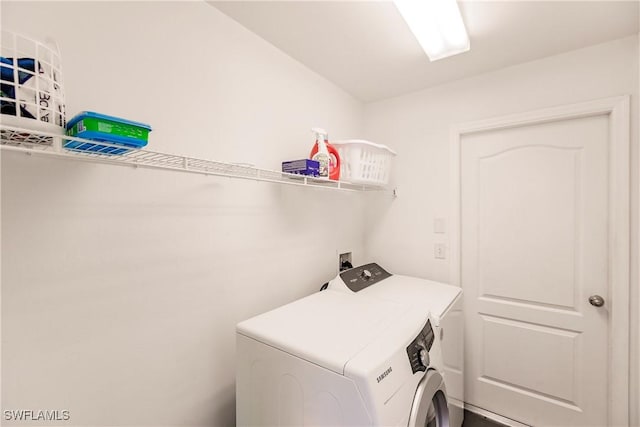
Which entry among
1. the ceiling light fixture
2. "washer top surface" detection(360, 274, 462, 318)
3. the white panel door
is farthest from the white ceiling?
"washer top surface" detection(360, 274, 462, 318)

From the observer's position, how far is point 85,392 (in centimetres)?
94

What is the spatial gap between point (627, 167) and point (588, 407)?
4.72 feet

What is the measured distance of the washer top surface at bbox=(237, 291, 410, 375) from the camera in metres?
0.96

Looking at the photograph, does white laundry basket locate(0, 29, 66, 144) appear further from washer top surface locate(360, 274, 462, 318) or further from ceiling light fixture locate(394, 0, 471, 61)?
washer top surface locate(360, 274, 462, 318)

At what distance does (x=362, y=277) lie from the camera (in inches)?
73.7

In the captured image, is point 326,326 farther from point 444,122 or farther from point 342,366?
point 444,122

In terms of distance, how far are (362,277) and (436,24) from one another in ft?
4.78

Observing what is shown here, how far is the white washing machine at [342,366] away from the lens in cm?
86

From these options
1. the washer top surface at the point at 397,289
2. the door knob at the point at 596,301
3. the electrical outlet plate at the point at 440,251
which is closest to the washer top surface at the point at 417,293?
the washer top surface at the point at 397,289

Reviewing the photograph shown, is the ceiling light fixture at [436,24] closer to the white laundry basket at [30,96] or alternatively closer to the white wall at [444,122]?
the white wall at [444,122]

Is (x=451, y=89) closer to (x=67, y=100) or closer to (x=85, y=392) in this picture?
(x=67, y=100)

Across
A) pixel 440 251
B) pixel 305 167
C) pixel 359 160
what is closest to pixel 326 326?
pixel 305 167

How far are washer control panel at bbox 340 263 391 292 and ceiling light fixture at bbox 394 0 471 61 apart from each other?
135 cm

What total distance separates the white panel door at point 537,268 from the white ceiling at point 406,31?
1.57 feet
